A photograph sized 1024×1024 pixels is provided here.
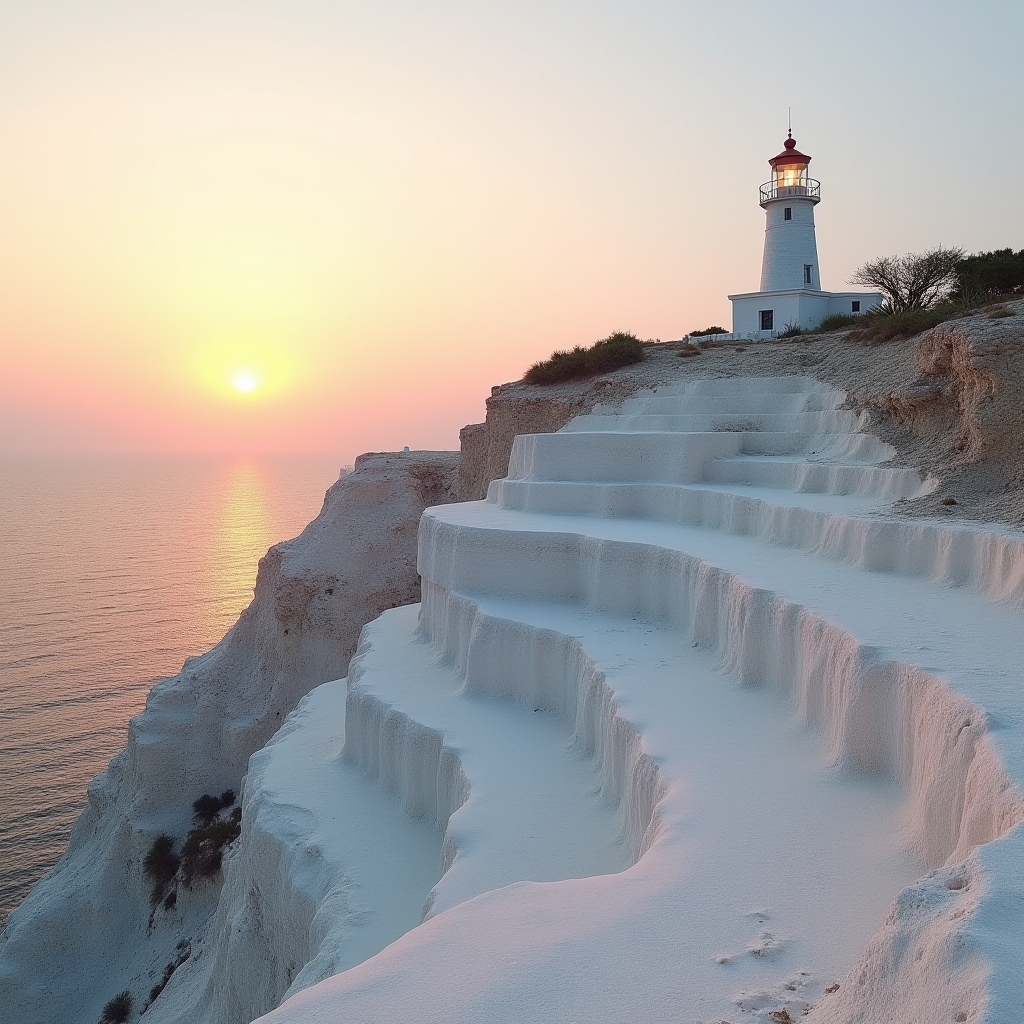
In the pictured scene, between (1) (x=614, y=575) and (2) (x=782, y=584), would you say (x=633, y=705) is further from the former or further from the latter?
(1) (x=614, y=575)

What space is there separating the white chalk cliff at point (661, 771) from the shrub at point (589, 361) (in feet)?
22.9

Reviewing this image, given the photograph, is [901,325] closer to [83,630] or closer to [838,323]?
[838,323]

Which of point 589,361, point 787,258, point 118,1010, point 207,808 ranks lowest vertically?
point 118,1010

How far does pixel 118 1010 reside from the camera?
15836 mm

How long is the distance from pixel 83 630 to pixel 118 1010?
25818mm

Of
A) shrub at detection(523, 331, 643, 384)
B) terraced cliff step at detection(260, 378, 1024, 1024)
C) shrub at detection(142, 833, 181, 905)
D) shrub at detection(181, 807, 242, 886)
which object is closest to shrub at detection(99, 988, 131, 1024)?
shrub at detection(142, 833, 181, 905)

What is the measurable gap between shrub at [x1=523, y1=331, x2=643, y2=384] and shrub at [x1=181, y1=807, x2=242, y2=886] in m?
13.1

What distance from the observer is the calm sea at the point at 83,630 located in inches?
944

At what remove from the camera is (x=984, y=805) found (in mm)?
4438

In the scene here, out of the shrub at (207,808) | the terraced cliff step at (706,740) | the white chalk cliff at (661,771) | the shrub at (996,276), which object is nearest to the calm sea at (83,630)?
the shrub at (207,808)

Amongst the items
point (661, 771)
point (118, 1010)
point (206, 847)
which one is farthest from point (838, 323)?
point (118, 1010)

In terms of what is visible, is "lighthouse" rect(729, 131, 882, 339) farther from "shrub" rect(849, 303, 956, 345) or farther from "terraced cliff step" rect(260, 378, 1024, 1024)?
"terraced cliff step" rect(260, 378, 1024, 1024)

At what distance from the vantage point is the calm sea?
23984mm

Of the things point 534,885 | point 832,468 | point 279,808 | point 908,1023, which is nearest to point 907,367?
point 832,468
